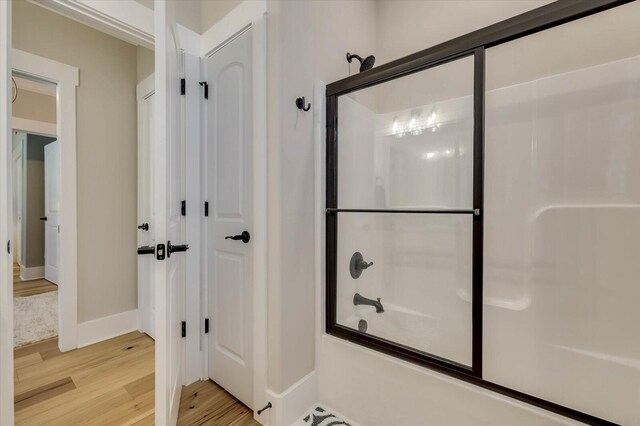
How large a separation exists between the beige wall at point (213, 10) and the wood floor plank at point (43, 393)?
2.31 meters

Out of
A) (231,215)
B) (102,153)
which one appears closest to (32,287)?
(102,153)

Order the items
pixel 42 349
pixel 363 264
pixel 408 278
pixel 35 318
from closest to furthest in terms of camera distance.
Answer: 1. pixel 363 264
2. pixel 408 278
3. pixel 42 349
4. pixel 35 318

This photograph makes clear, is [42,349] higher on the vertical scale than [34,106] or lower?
lower

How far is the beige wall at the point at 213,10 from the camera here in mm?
1572

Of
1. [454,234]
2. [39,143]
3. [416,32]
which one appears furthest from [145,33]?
[39,143]

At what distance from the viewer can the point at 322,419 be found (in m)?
1.42

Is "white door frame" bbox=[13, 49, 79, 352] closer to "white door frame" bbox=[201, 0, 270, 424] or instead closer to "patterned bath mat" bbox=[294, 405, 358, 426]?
"white door frame" bbox=[201, 0, 270, 424]

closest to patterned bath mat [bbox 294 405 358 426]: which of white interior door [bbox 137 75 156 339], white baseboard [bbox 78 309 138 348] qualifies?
white interior door [bbox 137 75 156 339]

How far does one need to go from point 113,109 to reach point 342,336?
2.56 meters

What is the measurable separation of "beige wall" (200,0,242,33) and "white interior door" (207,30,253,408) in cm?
20

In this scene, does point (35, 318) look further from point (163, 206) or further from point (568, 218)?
point (568, 218)

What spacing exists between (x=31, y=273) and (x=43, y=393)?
3527 millimetres

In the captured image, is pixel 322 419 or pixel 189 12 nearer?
pixel 322 419

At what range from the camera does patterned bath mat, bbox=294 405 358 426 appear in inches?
54.8
